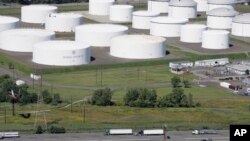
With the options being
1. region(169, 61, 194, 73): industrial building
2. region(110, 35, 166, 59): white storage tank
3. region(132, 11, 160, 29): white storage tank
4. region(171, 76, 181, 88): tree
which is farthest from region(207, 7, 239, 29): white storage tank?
region(171, 76, 181, 88): tree

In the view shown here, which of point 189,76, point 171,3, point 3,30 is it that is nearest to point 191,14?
point 171,3

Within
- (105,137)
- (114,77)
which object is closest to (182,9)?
(114,77)

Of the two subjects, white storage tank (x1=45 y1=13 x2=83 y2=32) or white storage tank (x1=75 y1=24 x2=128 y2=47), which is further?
white storage tank (x1=45 y1=13 x2=83 y2=32)

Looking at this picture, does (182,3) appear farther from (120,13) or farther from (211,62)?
(211,62)

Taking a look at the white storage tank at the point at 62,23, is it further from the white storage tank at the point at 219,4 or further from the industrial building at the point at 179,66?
the white storage tank at the point at 219,4

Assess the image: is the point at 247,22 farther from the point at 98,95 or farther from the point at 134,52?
the point at 98,95

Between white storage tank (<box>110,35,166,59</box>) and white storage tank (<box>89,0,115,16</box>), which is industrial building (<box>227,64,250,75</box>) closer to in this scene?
white storage tank (<box>110,35,166,59</box>)

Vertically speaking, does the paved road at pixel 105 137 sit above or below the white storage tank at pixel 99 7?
above

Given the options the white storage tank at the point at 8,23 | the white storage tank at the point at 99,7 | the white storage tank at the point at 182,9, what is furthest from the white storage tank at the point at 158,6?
the white storage tank at the point at 8,23
